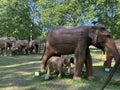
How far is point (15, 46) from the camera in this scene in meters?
Result: 21.2

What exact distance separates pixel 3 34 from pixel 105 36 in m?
34.6

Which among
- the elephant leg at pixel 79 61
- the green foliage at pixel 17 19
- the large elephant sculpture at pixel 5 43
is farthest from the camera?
the green foliage at pixel 17 19

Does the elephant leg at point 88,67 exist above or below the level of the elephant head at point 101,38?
below

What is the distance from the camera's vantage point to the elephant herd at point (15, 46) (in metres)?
20.5

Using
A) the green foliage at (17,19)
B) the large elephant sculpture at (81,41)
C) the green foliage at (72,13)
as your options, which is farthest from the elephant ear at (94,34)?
the green foliage at (17,19)

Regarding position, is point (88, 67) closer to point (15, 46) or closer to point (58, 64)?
point (58, 64)

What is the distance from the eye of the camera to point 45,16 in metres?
32.1

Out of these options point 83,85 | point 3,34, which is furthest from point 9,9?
point 83,85

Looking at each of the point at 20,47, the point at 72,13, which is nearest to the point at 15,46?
the point at 20,47

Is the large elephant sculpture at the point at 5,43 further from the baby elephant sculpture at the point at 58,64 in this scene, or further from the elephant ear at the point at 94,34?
the elephant ear at the point at 94,34

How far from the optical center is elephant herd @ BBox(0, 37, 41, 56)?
20.5m

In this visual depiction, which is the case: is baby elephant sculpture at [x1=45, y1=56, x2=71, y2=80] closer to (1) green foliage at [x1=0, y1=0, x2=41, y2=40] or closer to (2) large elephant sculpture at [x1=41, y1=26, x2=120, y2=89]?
(2) large elephant sculpture at [x1=41, y1=26, x2=120, y2=89]

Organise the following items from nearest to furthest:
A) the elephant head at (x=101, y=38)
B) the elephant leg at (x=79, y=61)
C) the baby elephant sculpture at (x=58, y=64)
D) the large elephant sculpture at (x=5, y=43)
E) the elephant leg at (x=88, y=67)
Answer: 1. the elephant head at (x=101, y=38)
2. the elephant leg at (x=79, y=61)
3. the baby elephant sculpture at (x=58, y=64)
4. the elephant leg at (x=88, y=67)
5. the large elephant sculpture at (x=5, y=43)

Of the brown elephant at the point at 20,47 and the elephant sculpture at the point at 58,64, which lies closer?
the elephant sculpture at the point at 58,64
